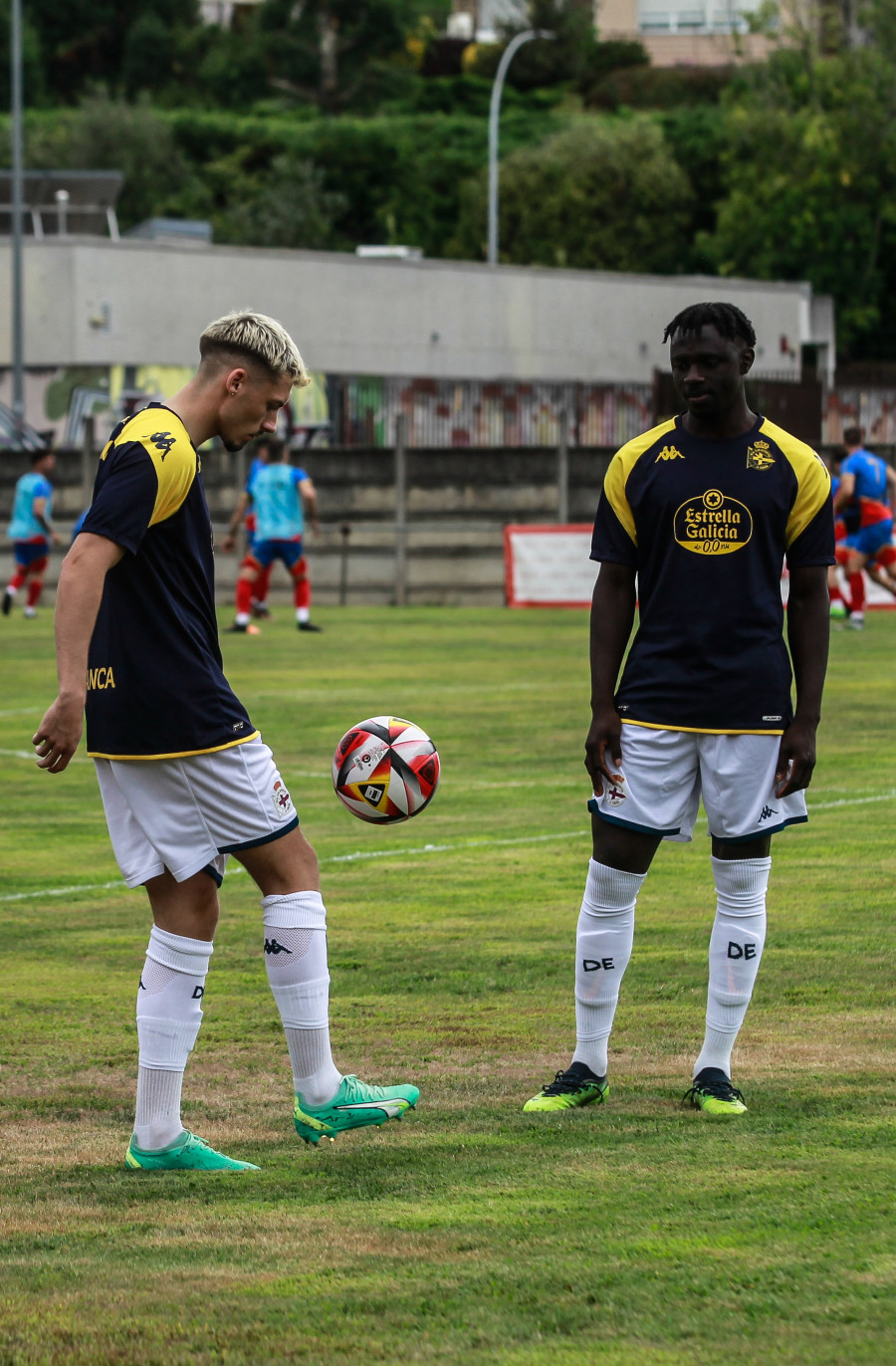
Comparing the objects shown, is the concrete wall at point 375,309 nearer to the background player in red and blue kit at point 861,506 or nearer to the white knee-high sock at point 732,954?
the background player in red and blue kit at point 861,506

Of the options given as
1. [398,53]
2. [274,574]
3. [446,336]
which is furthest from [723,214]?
[274,574]

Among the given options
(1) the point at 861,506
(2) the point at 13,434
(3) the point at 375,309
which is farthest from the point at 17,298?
(1) the point at 861,506

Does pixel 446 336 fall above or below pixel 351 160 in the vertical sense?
below

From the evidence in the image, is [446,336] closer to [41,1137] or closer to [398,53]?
[41,1137]

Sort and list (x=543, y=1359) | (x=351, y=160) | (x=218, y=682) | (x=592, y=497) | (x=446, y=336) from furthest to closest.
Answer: (x=351, y=160) < (x=446, y=336) < (x=592, y=497) < (x=218, y=682) < (x=543, y=1359)

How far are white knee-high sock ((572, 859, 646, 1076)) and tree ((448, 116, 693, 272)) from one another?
2795 inches

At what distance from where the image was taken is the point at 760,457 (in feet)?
17.1

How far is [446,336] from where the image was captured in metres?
45.4

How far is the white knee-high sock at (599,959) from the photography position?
5.36 metres

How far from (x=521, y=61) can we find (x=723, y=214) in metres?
33.5

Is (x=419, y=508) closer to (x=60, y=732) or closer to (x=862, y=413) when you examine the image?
(x=862, y=413)

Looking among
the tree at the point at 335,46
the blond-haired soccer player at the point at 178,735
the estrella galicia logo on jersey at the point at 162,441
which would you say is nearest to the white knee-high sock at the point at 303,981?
the blond-haired soccer player at the point at 178,735

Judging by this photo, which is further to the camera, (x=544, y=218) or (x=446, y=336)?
(x=544, y=218)

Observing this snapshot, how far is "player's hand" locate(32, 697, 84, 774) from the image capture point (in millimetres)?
4445
